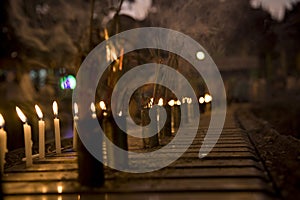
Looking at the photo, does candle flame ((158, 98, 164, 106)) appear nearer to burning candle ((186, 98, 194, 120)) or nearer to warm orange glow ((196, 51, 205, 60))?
warm orange glow ((196, 51, 205, 60))

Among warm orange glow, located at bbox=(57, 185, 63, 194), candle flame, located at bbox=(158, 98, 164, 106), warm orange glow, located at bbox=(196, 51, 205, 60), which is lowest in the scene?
warm orange glow, located at bbox=(57, 185, 63, 194)

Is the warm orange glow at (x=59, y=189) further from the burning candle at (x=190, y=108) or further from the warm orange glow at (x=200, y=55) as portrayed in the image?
the burning candle at (x=190, y=108)

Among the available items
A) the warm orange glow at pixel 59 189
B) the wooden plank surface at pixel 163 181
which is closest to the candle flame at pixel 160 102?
the wooden plank surface at pixel 163 181

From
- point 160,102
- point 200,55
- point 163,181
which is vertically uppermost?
point 200,55

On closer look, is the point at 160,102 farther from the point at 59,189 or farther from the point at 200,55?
the point at 59,189

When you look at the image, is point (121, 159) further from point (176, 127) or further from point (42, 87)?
point (42, 87)

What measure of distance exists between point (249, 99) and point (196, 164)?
25.6m

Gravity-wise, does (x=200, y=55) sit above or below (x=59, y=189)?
above

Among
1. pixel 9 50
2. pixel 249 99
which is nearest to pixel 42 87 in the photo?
pixel 9 50

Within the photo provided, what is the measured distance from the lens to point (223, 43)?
28.2 feet

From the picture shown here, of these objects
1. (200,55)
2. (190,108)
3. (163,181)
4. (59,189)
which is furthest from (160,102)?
(190,108)

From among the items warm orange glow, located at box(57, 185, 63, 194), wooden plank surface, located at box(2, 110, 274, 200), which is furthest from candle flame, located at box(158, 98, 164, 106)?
warm orange glow, located at box(57, 185, 63, 194)

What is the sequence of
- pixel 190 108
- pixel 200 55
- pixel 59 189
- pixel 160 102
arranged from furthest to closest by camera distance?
pixel 190 108
pixel 200 55
pixel 160 102
pixel 59 189

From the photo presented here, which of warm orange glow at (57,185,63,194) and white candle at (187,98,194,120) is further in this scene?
white candle at (187,98,194,120)
